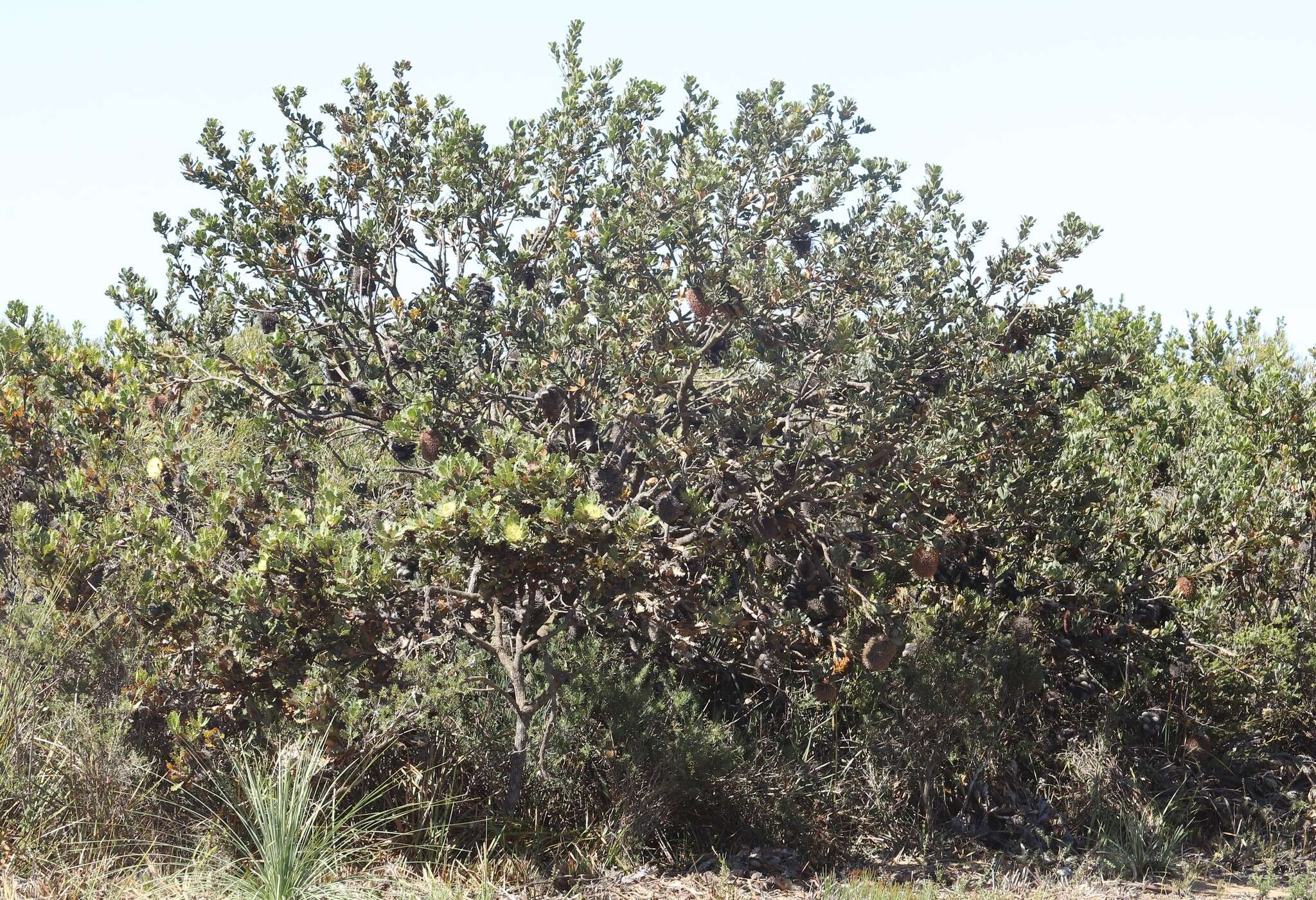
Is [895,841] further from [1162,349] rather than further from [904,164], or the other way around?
[1162,349]

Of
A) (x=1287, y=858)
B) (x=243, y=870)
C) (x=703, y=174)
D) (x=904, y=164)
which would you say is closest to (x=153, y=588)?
(x=243, y=870)

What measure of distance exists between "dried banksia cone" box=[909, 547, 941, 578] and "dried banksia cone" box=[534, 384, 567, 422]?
1875 millimetres

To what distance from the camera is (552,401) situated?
5.36 meters

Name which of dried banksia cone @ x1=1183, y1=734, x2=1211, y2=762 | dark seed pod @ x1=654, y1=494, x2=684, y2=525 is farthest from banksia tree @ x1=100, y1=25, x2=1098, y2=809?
dried banksia cone @ x1=1183, y1=734, x2=1211, y2=762

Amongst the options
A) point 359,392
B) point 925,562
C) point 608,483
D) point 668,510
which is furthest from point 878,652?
point 359,392

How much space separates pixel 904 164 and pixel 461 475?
2.85 metres

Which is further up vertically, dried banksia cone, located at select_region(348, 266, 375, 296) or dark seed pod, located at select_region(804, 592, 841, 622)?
dried banksia cone, located at select_region(348, 266, 375, 296)

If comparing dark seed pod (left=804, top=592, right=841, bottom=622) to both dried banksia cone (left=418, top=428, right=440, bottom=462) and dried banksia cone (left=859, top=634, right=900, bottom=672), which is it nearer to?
dried banksia cone (left=859, top=634, right=900, bottom=672)

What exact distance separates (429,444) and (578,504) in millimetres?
861

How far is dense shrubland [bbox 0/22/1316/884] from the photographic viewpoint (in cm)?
542

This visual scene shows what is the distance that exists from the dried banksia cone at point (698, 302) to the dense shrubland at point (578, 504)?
0.05 ft

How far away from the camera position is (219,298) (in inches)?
238

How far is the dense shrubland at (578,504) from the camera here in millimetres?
5422

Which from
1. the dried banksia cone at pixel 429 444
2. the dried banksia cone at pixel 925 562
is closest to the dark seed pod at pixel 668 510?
the dried banksia cone at pixel 429 444
